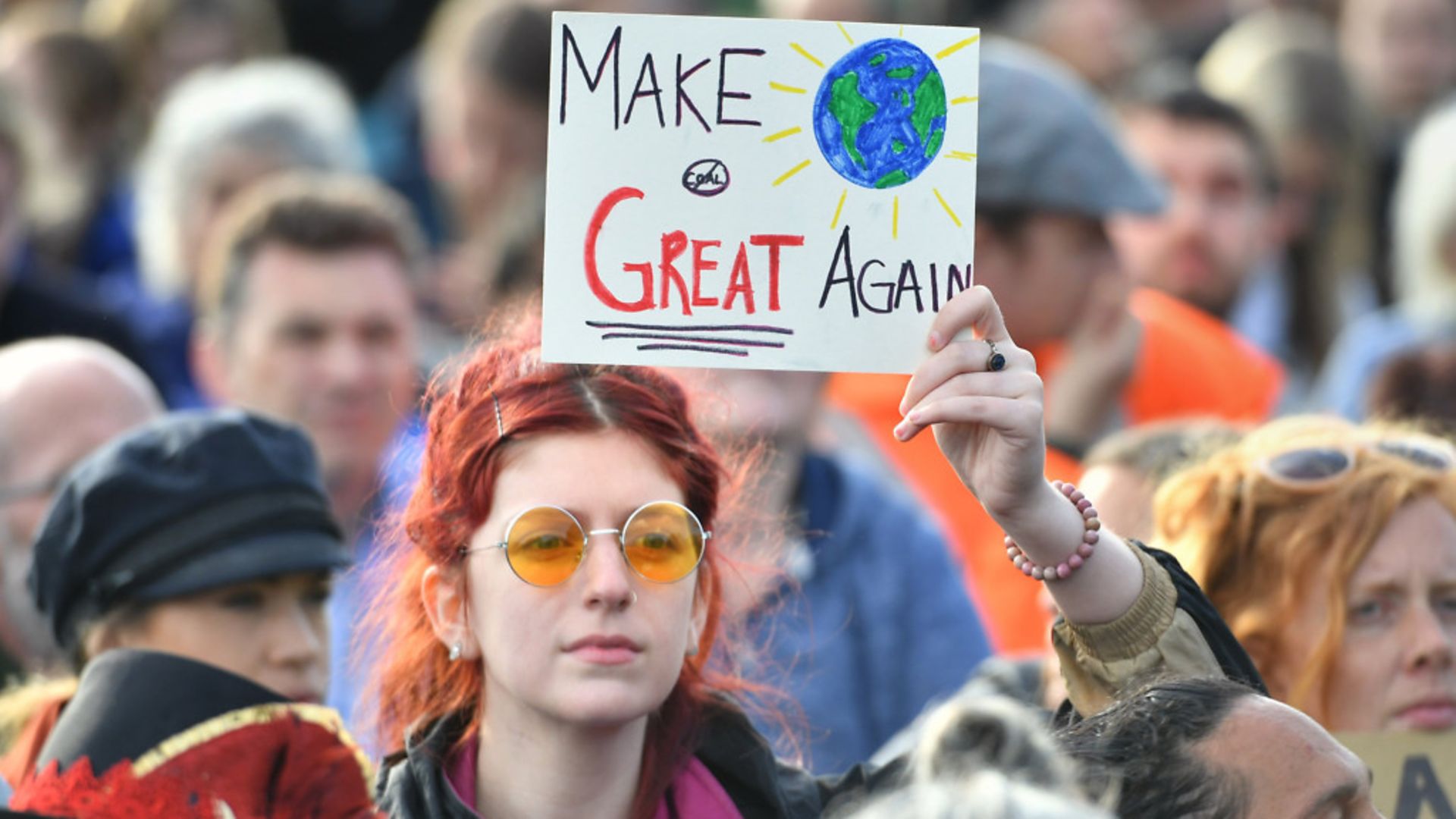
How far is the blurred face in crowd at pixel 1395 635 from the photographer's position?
3201 millimetres

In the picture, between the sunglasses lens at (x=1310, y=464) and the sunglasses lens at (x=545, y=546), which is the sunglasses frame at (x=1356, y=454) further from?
the sunglasses lens at (x=545, y=546)

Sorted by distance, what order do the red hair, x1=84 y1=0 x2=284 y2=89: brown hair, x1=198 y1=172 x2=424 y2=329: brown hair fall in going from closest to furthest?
the red hair < x1=198 y1=172 x2=424 y2=329: brown hair < x1=84 y1=0 x2=284 y2=89: brown hair

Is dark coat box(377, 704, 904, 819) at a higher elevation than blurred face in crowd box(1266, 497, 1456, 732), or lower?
lower

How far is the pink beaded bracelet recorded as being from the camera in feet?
8.89

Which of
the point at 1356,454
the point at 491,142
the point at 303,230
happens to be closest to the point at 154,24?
the point at 491,142

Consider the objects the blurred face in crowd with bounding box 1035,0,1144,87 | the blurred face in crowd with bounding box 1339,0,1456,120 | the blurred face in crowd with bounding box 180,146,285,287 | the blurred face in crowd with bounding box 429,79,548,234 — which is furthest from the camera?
the blurred face in crowd with bounding box 1035,0,1144,87

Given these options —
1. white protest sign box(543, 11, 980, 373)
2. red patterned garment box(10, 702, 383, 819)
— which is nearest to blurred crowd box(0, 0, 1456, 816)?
red patterned garment box(10, 702, 383, 819)

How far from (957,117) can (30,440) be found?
90.3 inches

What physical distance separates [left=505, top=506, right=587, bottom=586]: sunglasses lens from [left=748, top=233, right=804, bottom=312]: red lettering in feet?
1.33

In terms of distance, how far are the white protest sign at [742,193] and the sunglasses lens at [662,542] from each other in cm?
23

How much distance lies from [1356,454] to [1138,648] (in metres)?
0.80

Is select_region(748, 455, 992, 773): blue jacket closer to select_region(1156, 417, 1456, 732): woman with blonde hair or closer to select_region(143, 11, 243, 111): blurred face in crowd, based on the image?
select_region(1156, 417, 1456, 732): woman with blonde hair

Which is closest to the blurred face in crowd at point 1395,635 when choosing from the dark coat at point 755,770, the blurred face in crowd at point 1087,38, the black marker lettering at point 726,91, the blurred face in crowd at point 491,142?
the dark coat at point 755,770

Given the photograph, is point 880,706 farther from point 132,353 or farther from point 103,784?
point 132,353
